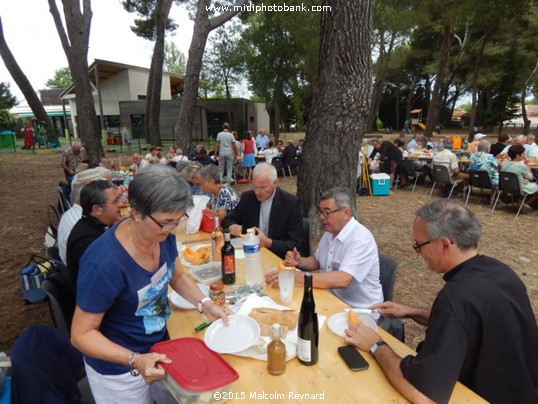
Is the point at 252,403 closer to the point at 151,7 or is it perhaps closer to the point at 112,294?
the point at 112,294

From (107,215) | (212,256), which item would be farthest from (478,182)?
(107,215)

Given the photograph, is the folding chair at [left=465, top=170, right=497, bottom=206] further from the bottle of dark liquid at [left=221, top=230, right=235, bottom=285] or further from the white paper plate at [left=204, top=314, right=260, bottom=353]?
the white paper plate at [left=204, top=314, right=260, bottom=353]

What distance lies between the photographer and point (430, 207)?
5.15 ft

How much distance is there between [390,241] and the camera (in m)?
5.71

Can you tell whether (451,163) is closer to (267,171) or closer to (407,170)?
(407,170)

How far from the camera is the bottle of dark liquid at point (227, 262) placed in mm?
2246

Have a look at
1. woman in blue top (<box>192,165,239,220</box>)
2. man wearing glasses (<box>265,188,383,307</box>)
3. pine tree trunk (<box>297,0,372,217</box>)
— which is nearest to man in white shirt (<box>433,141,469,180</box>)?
pine tree trunk (<box>297,0,372,217</box>)

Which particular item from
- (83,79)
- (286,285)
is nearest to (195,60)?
(83,79)

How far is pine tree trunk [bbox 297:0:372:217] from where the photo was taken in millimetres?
3945

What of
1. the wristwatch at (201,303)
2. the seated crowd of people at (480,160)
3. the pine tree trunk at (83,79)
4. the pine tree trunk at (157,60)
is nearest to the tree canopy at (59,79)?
the pine tree trunk at (157,60)

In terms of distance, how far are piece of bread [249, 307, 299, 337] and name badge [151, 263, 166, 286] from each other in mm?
534

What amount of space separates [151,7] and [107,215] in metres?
18.6

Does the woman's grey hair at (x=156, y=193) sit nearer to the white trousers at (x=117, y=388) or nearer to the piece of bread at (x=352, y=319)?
the white trousers at (x=117, y=388)

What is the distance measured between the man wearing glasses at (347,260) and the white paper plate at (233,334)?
1.72ft
